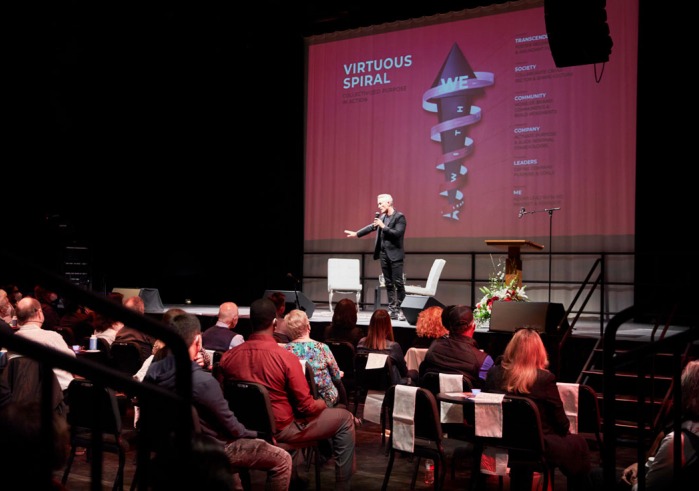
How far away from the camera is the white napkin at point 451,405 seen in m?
4.09

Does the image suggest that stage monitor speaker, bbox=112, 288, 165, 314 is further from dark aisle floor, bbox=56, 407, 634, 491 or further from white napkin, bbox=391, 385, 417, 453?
white napkin, bbox=391, 385, 417, 453

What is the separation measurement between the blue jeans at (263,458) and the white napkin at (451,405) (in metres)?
1.01

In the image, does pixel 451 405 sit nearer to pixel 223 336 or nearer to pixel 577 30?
pixel 223 336

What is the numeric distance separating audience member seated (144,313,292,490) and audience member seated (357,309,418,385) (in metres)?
1.91

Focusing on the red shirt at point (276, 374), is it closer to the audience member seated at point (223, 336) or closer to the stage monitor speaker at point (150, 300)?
the audience member seated at point (223, 336)

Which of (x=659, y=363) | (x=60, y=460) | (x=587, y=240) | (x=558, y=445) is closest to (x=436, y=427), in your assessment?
(x=558, y=445)

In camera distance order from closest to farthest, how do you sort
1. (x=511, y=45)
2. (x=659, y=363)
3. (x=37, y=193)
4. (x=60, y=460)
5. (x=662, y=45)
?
(x=60, y=460), (x=659, y=363), (x=662, y=45), (x=511, y=45), (x=37, y=193)

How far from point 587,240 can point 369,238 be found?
3.40m

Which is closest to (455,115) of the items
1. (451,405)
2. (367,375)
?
(367,375)

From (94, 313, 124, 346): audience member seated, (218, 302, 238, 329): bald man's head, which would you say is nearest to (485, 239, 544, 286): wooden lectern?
(218, 302, 238, 329): bald man's head

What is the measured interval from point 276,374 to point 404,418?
2.43 feet

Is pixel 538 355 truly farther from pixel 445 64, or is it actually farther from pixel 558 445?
pixel 445 64

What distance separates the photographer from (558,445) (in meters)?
3.60

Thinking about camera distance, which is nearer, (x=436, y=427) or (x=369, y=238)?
(x=436, y=427)
